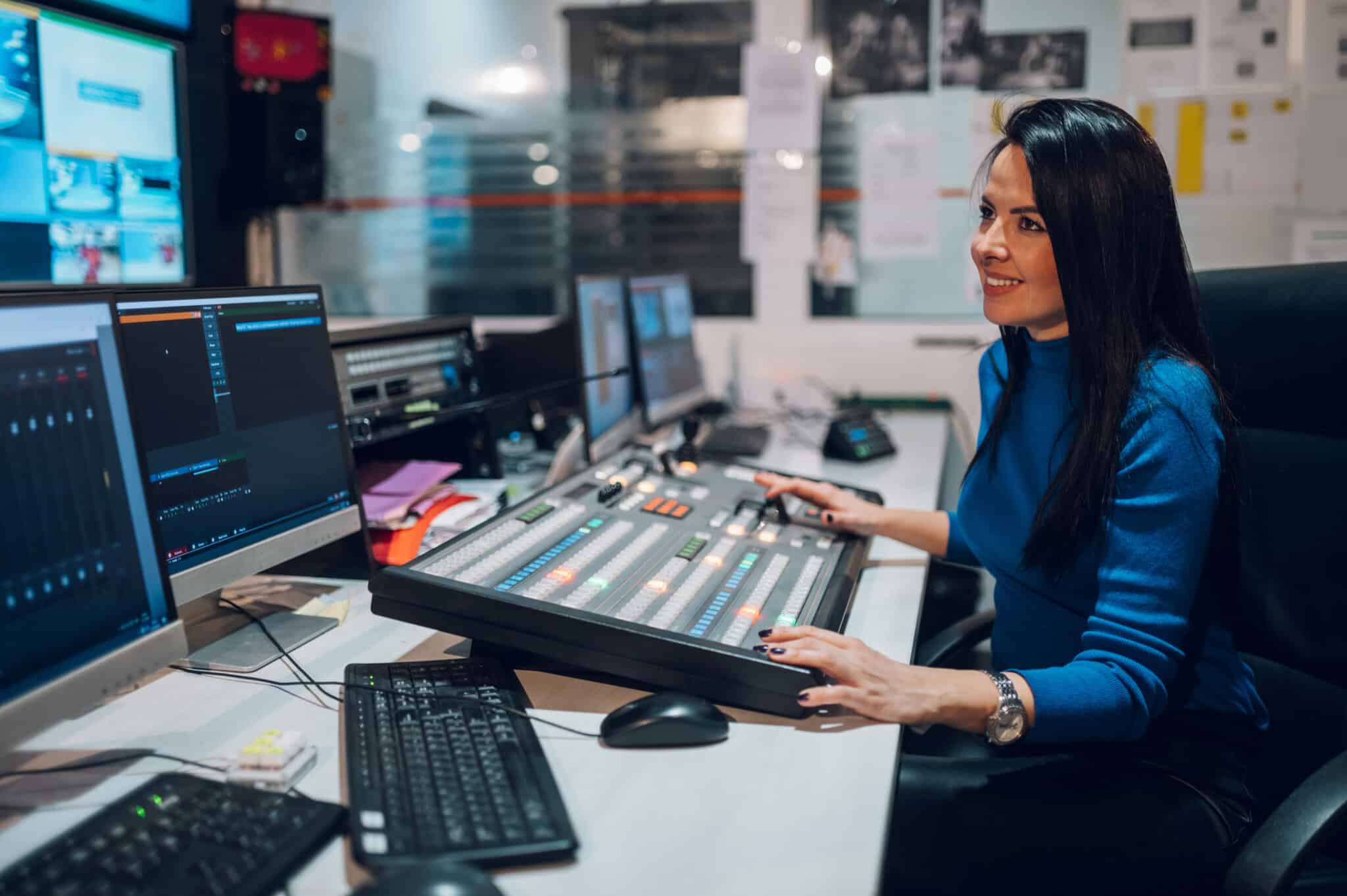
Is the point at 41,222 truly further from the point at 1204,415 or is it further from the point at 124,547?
the point at 1204,415

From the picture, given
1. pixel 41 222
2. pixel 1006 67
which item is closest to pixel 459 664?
pixel 41 222

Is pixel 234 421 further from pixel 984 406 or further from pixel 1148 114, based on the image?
pixel 1148 114

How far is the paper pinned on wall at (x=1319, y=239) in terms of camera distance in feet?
8.53

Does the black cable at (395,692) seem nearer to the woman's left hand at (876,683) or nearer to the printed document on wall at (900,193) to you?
the woman's left hand at (876,683)

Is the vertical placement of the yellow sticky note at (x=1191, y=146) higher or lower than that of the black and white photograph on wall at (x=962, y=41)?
lower

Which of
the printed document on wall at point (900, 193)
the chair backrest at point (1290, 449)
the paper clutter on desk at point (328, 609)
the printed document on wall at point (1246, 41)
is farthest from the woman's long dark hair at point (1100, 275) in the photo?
the printed document on wall at point (1246, 41)

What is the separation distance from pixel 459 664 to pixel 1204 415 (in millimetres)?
836

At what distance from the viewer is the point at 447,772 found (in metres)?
0.83

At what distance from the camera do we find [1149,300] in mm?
1127

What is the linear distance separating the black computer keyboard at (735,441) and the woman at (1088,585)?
1008 mm

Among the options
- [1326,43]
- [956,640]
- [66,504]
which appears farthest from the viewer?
[1326,43]

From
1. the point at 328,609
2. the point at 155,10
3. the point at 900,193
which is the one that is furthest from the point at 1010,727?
the point at 155,10

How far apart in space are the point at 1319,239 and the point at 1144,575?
2.13 m

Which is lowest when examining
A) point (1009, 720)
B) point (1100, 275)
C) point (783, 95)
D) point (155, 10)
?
point (1009, 720)
